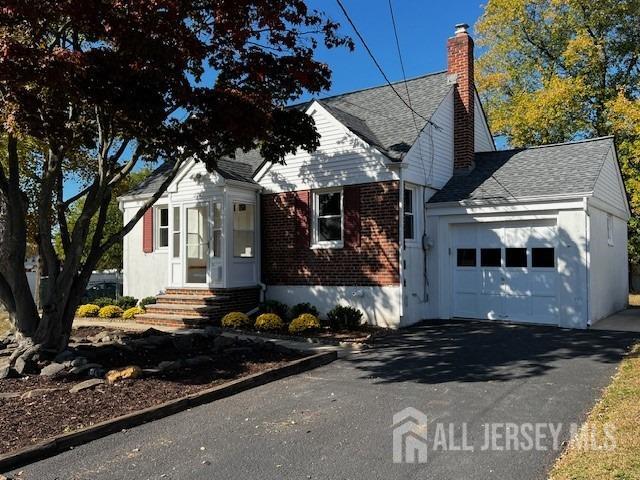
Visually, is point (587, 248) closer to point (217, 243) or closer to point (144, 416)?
point (217, 243)

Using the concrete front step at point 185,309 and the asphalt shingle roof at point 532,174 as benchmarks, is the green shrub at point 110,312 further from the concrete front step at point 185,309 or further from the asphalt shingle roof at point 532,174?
the asphalt shingle roof at point 532,174

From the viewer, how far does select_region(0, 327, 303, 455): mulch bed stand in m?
5.70

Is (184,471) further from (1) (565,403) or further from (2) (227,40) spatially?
(2) (227,40)

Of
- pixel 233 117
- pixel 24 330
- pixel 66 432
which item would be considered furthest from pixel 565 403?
pixel 24 330

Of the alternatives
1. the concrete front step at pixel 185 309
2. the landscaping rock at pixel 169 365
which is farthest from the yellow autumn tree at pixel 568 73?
the landscaping rock at pixel 169 365

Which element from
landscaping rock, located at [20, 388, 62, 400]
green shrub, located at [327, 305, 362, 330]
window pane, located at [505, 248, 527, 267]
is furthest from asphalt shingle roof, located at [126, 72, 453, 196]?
landscaping rock, located at [20, 388, 62, 400]

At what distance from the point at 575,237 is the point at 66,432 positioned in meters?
11.0

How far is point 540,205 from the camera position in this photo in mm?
12617

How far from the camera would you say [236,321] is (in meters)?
12.9

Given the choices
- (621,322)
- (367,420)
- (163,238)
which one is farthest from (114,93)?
(621,322)

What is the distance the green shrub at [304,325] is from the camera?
11984 millimetres

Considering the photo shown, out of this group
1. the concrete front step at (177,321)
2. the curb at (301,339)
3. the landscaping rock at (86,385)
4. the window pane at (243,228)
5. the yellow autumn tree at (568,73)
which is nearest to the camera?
the landscaping rock at (86,385)

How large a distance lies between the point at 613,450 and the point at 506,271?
8784 mm

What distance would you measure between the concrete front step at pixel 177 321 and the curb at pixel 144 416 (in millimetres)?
4944
